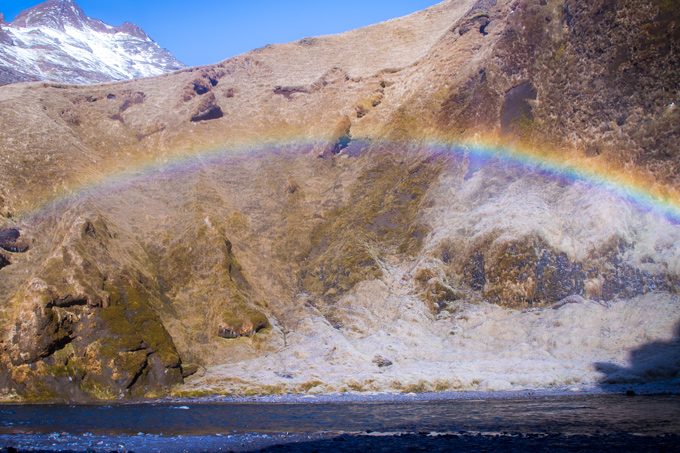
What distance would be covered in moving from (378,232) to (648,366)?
107ft

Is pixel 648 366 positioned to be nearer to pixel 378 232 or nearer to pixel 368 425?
pixel 368 425

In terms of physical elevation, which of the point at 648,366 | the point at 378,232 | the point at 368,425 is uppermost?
the point at 378,232

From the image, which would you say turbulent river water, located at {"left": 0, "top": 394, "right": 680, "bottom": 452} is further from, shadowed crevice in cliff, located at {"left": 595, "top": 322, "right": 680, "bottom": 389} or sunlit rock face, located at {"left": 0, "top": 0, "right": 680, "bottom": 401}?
sunlit rock face, located at {"left": 0, "top": 0, "right": 680, "bottom": 401}

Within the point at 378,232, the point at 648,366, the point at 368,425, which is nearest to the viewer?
the point at 368,425

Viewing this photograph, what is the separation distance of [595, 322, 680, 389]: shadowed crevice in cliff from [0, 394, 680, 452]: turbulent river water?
4319 millimetres

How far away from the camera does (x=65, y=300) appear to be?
47.3 meters

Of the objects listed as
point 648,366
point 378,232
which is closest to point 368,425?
point 648,366

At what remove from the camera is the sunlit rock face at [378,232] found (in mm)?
44781

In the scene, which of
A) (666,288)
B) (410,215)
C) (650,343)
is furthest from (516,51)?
(650,343)

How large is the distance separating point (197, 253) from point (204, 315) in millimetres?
7977

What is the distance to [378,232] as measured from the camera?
6431cm

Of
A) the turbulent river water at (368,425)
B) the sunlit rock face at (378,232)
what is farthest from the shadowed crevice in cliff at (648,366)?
the turbulent river water at (368,425)

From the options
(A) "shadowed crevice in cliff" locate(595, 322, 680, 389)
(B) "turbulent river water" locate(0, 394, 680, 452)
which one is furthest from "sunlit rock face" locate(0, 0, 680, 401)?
(B) "turbulent river water" locate(0, 394, 680, 452)

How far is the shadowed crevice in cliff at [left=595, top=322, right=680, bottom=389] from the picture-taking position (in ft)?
118
